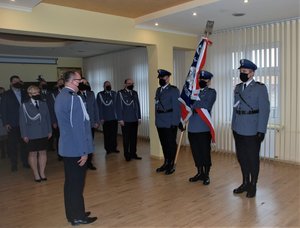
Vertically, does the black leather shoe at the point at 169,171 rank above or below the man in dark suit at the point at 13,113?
below

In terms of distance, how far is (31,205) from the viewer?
149 inches

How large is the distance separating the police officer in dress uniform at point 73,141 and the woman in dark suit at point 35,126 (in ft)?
5.73

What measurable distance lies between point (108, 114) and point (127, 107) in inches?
37.7

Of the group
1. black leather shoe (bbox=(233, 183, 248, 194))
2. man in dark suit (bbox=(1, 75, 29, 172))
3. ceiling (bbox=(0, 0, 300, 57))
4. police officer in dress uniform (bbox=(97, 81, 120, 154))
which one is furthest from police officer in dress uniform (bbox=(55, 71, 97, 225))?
police officer in dress uniform (bbox=(97, 81, 120, 154))

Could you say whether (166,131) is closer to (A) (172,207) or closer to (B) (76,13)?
(A) (172,207)

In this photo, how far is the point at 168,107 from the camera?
4828mm

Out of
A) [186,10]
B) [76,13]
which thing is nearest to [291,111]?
[186,10]

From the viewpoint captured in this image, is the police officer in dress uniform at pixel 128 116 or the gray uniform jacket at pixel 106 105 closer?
the police officer in dress uniform at pixel 128 116

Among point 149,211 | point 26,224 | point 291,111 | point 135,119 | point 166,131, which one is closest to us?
point 26,224

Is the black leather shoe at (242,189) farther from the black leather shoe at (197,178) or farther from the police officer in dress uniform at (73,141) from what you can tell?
the police officer in dress uniform at (73,141)

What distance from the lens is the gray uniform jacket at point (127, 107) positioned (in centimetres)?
597

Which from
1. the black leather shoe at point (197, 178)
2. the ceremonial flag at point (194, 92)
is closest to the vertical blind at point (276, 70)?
the ceremonial flag at point (194, 92)

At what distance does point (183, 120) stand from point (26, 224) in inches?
96.0

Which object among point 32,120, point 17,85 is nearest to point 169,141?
point 32,120
